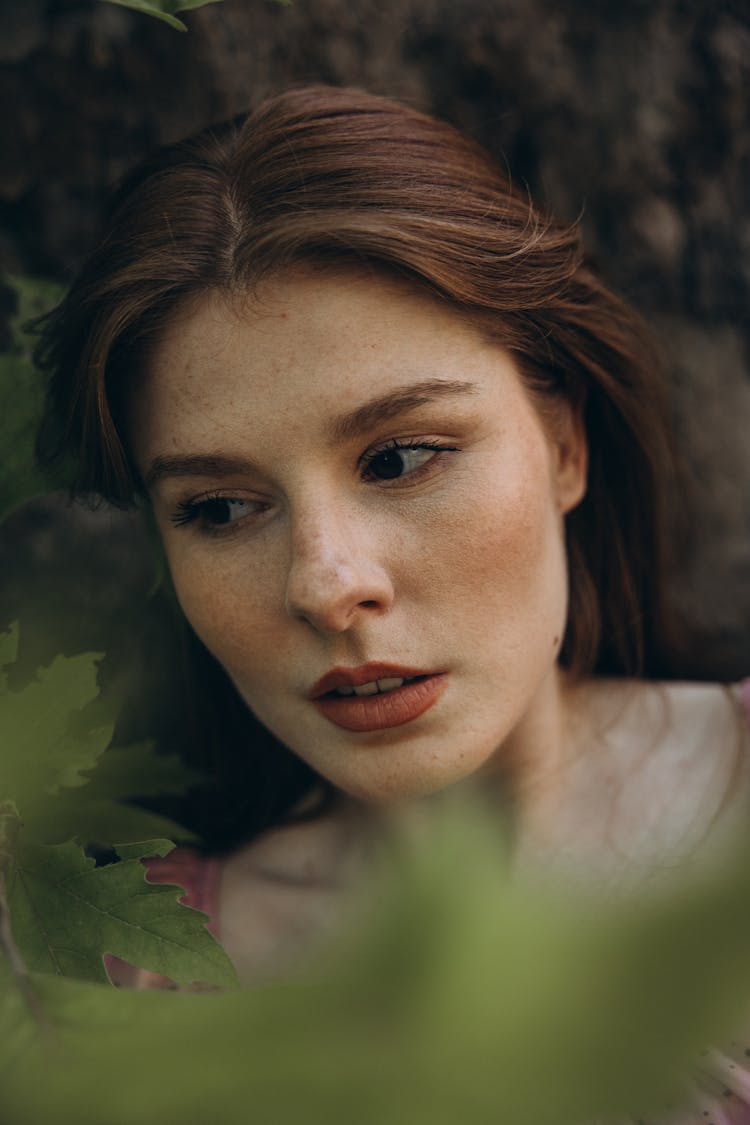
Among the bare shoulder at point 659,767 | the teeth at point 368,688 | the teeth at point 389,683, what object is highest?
the teeth at point 389,683

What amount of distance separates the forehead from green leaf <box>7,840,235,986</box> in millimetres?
487

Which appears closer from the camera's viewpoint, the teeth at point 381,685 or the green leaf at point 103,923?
the green leaf at point 103,923

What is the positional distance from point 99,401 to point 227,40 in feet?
2.44

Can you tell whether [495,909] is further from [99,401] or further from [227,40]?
[227,40]

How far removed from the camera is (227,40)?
5.59 ft

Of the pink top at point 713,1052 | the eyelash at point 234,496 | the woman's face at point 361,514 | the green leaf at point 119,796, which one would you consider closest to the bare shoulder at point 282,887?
the pink top at point 713,1052

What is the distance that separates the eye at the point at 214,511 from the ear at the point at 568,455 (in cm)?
41

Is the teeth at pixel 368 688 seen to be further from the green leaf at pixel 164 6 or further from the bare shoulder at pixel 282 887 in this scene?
the green leaf at pixel 164 6

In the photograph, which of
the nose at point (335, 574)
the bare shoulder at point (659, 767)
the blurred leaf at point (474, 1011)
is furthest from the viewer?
the bare shoulder at point (659, 767)

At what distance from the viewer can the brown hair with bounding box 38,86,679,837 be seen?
1.22 meters

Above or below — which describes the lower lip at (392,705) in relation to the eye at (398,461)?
below

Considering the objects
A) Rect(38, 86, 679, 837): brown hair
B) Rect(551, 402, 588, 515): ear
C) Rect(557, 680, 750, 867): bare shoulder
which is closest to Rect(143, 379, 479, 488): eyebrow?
Rect(38, 86, 679, 837): brown hair

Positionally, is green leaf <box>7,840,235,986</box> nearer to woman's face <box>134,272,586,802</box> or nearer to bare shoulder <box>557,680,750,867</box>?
woman's face <box>134,272,586,802</box>

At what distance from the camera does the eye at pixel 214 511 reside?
1.31 meters
